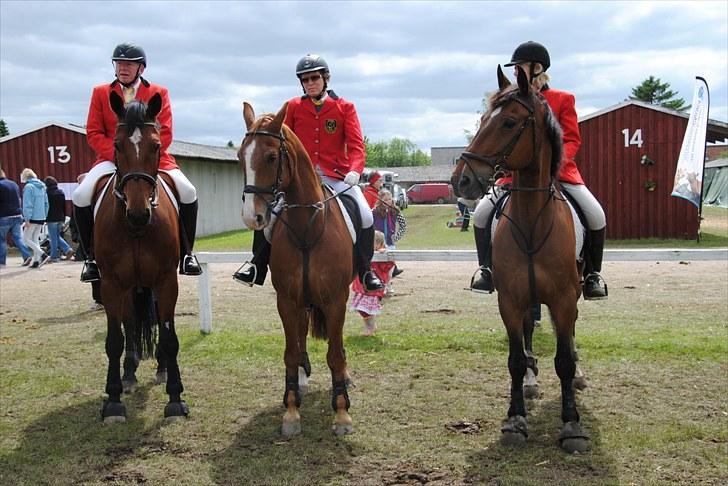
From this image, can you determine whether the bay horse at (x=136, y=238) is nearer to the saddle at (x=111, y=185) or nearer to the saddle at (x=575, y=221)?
the saddle at (x=111, y=185)

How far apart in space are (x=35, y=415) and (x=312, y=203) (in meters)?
2.99

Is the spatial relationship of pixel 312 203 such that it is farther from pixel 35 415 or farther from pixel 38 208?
pixel 38 208

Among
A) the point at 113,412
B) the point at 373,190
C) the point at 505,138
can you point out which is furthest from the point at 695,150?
the point at 113,412

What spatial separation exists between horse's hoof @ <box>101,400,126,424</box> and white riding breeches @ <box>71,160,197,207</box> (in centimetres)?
173

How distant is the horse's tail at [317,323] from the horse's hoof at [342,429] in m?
1.26

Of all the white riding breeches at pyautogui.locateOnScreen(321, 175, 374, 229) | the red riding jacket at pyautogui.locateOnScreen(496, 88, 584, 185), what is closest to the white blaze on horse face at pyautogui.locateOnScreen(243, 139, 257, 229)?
the white riding breeches at pyautogui.locateOnScreen(321, 175, 374, 229)

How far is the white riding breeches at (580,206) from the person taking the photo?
5883mm

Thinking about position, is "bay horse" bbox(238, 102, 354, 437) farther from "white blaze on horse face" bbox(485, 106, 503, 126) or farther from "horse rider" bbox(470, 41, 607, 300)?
"white blaze on horse face" bbox(485, 106, 503, 126)

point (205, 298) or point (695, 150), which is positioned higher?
point (695, 150)

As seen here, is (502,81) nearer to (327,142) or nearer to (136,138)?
(327,142)

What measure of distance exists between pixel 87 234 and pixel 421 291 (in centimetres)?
740

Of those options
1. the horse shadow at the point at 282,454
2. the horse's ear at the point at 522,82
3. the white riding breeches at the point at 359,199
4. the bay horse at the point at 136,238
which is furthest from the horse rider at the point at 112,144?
the horse's ear at the point at 522,82

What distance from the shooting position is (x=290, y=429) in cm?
544

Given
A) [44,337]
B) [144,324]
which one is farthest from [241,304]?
[144,324]
